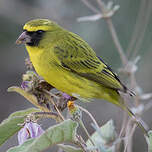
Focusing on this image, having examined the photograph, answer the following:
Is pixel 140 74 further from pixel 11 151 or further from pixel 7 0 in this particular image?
pixel 11 151

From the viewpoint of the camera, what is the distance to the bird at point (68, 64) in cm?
363

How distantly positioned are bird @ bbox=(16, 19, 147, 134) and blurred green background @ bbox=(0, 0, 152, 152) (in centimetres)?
249

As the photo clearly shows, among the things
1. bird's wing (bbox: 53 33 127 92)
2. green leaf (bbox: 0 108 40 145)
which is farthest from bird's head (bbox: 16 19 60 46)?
green leaf (bbox: 0 108 40 145)

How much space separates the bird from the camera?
11.9 ft

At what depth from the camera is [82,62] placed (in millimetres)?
3873

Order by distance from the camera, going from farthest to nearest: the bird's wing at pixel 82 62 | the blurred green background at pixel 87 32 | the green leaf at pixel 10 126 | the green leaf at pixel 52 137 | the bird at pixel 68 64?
the blurred green background at pixel 87 32 < the bird's wing at pixel 82 62 < the bird at pixel 68 64 < the green leaf at pixel 10 126 < the green leaf at pixel 52 137

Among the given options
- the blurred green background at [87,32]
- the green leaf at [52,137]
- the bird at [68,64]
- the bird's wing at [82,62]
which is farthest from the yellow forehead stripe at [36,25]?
the blurred green background at [87,32]

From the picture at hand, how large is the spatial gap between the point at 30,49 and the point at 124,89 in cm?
105

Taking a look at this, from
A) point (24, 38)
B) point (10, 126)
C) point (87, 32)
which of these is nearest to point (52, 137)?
point (10, 126)

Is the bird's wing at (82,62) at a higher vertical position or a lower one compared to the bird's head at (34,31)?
lower

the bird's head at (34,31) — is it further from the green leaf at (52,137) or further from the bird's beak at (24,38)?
the green leaf at (52,137)

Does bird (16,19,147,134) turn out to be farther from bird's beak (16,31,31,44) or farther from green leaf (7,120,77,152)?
green leaf (7,120,77,152)

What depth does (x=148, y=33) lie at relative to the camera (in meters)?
6.47

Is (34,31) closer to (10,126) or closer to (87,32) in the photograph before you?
(10,126)
